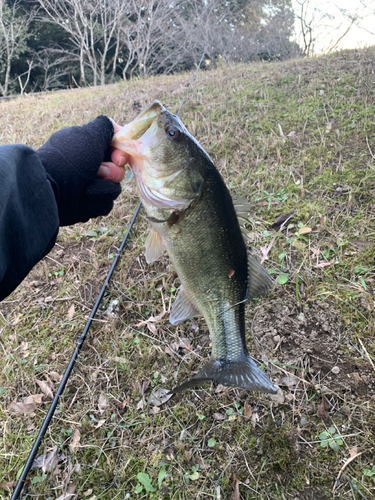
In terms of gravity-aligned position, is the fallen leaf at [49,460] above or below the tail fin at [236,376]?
→ below

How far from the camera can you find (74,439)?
2430 millimetres

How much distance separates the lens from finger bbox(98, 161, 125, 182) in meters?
1.93

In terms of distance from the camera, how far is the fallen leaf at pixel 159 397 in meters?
2.54

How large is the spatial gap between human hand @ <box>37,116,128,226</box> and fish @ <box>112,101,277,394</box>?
134 mm


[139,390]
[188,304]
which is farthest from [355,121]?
[139,390]

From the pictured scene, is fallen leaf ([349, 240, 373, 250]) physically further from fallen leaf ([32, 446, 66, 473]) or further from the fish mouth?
fallen leaf ([32, 446, 66, 473])

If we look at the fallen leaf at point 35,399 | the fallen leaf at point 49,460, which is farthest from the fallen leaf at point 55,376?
the fallen leaf at point 49,460

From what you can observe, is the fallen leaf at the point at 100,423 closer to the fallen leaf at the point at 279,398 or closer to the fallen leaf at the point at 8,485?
the fallen leaf at the point at 8,485

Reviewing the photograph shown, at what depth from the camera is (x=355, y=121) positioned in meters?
4.36

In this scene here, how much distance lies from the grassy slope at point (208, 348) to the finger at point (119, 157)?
161 centimetres

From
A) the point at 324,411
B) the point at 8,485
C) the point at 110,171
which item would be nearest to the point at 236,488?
the point at 324,411

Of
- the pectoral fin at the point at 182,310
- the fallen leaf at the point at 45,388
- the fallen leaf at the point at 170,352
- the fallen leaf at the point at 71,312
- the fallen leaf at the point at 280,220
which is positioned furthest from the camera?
the fallen leaf at the point at 280,220

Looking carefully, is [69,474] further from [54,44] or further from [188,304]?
[54,44]

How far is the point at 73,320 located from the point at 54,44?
19559mm
